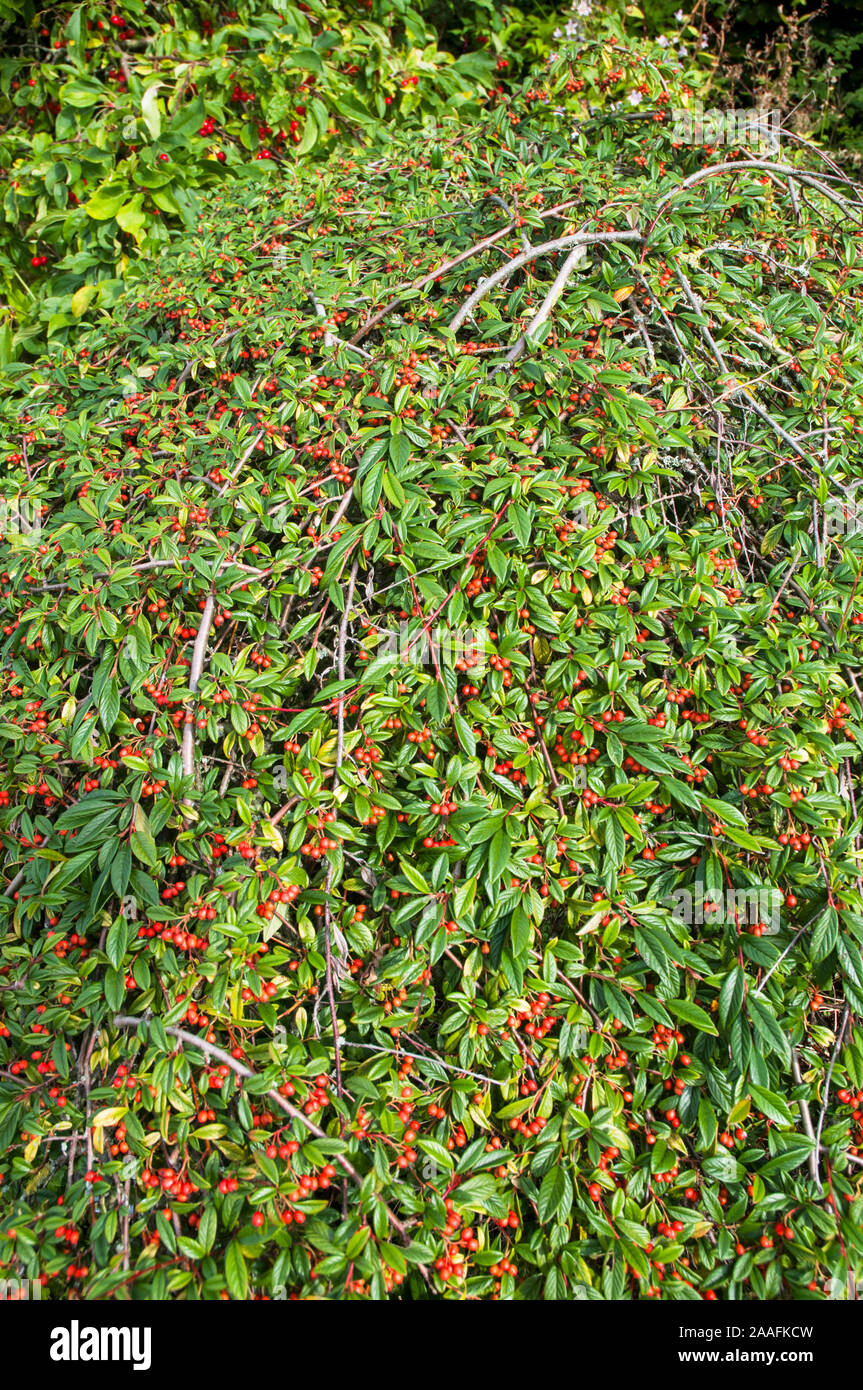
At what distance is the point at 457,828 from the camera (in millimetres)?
1648

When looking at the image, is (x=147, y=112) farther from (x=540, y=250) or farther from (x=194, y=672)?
(x=194, y=672)

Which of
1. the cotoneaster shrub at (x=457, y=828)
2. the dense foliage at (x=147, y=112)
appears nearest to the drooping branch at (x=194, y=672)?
the cotoneaster shrub at (x=457, y=828)

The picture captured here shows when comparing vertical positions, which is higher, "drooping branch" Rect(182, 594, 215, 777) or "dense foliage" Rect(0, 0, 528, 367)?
"dense foliage" Rect(0, 0, 528, 367)

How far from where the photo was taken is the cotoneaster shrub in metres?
1.54

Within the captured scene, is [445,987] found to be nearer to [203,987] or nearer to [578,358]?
[203,987]

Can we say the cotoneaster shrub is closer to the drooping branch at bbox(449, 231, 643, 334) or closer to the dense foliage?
the drooping branch at bbox(449, 231, 643, 334)

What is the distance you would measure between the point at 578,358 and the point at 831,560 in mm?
767

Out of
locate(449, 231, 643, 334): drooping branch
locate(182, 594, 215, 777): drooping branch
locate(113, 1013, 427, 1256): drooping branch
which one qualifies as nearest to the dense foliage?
locate(449, 231, 643, 334): drooping branch

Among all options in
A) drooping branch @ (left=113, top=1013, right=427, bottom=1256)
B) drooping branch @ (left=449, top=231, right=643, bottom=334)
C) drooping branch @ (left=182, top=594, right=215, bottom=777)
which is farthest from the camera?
drooping branch @ (left=449, top=231, right=643, bottom=334)

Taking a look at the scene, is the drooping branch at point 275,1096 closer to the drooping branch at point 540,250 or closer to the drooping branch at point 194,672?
the drooping branch at point 194,672

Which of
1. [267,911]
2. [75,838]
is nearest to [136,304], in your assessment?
[75,838]

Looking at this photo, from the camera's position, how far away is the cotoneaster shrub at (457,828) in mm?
1542

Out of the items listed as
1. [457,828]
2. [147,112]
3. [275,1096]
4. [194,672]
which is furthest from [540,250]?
[147,112]

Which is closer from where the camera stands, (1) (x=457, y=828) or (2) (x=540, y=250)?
(1) (x=457, y=828)
